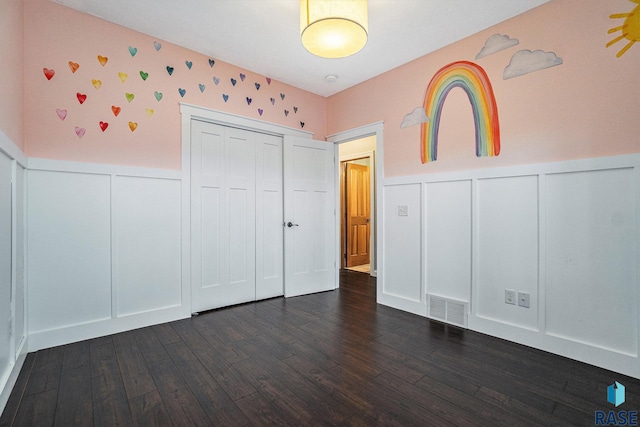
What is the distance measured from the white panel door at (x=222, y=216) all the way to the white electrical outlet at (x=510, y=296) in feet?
8.30

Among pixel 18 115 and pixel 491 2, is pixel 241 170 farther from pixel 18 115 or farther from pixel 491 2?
pixel 491 2

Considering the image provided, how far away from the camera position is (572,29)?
2113mm

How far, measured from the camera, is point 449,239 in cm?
281

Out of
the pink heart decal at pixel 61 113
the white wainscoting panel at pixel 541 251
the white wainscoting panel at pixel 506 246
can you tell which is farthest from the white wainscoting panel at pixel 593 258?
the pink heart decal at pixel 61 113

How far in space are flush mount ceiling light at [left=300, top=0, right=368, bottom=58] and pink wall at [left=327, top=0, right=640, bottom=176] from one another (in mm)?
Answer: 1232

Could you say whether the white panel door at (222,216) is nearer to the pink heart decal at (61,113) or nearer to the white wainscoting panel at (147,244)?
the white wainscoting panel at (147,244)

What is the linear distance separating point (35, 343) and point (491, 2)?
4.26 metres

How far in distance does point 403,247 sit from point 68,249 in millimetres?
3024

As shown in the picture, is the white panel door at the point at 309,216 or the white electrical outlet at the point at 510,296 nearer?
the white electrical outlet at the point at 510,296

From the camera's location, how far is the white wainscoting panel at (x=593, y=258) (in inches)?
75.2

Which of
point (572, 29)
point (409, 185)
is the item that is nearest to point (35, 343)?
point (409, 185)

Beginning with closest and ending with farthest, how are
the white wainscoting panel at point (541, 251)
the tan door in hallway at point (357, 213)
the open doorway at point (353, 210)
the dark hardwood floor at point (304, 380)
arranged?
1. the dark hardwood floor at point (304, 380)
2. the white wainscoting panel at point (541, 251)
3. the open doorway at point (353, 210)
4. the tan door in hallway at point (357, 213)

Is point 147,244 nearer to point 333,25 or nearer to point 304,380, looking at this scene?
point 304,380

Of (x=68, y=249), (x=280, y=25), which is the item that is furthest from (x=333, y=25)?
(x=68, y=249)
